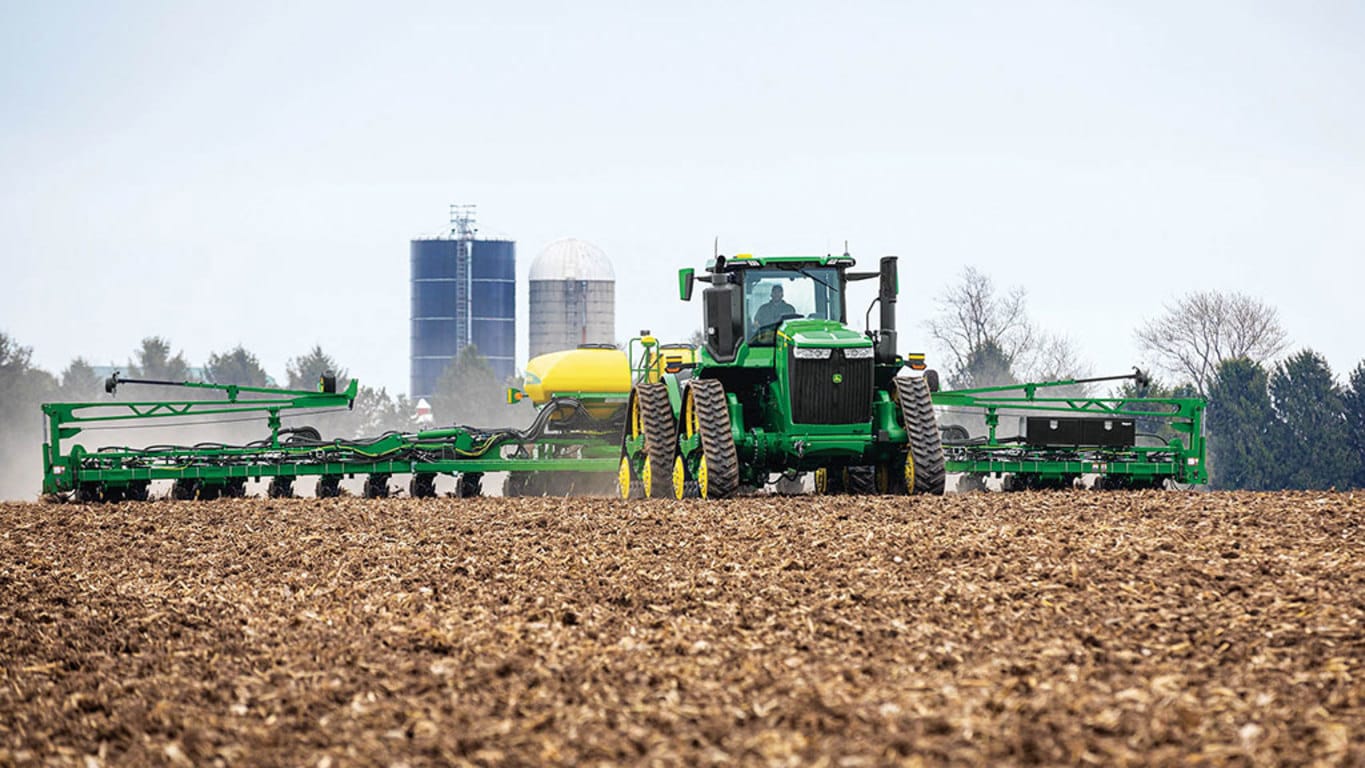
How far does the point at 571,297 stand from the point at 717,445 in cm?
5704

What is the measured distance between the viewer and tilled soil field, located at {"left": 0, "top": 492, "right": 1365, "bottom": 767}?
6336 mm

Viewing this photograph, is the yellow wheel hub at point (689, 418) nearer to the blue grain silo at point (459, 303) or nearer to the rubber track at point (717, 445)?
the rubber track at point (717, 445)

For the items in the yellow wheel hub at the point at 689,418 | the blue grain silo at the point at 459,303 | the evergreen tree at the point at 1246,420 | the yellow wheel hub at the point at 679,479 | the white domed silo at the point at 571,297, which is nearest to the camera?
the yellow wheel hub at the point at 689,418

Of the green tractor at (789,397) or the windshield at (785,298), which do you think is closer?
the green tractor at (789,397)

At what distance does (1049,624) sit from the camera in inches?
341

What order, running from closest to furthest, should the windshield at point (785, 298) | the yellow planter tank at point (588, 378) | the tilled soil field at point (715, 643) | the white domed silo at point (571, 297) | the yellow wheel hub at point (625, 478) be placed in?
the tilled soil field at point (715, 643), the windshield at point (785, 298), the yellow wheel hub at point (625, 478), the yellow planter tank at point (588, 378), the white domed silo at point (571, 297)

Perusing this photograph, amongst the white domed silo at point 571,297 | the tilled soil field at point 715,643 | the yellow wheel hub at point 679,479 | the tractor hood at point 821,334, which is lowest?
the tilled soil field at point 715,643

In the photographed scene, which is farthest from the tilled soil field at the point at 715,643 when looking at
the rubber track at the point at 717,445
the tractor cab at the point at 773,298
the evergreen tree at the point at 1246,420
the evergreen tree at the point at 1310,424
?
the evergreen tree at the point at 1310,424

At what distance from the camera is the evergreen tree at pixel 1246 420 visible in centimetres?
5481

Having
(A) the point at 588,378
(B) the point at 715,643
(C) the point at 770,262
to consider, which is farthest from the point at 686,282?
(B) the point at 715,643

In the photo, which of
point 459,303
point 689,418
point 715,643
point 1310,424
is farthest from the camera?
point 459,303

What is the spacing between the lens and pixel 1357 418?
185 ft

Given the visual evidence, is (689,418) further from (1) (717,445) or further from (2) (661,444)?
(1) (717,445)

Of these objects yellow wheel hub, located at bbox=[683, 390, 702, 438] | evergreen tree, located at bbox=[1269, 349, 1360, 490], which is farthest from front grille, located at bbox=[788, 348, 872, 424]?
evergreen tree, located at bbox=[1269, 349, 1360, 490]
